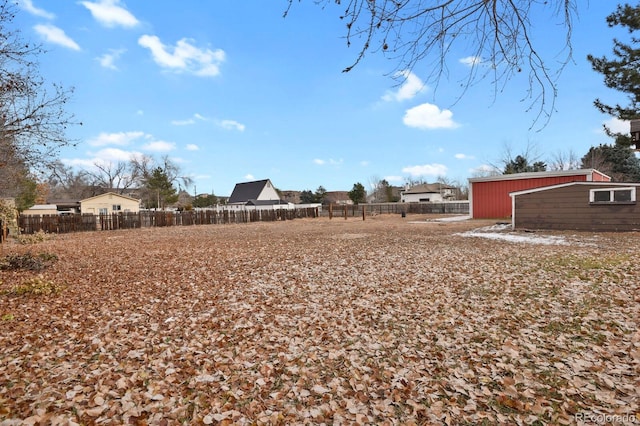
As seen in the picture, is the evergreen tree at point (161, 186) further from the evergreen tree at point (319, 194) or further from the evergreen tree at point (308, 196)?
the evergreen tree at point (319, 194)

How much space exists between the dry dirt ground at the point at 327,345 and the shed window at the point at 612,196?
6.77 meters

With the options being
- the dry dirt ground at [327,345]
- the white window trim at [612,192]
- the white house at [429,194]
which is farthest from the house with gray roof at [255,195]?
the dry dirt ground at [327,345]

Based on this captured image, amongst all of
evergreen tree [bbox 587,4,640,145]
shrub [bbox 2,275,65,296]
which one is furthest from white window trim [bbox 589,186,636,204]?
shrub [bbox 2,275,65,296]

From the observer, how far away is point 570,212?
13.2 metres

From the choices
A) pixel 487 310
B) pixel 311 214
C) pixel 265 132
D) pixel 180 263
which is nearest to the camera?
pixel 487 310

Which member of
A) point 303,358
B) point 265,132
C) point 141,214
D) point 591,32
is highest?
point 265,132

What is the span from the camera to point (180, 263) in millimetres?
8477

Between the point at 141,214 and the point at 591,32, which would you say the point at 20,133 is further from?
the point at 141,214

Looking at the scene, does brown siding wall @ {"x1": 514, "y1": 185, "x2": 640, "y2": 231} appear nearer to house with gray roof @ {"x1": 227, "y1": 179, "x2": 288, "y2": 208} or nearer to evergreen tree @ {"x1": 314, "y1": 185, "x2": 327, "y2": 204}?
house with gray roof @ {"x1": 227, "y1": 179, "x2": 288, "y2": 208}

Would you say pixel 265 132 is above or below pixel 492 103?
above

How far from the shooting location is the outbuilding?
62.1 feet

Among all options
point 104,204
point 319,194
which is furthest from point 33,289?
point 319,194

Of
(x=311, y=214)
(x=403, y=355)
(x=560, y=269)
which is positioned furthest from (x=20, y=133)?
(x=311, y=214)

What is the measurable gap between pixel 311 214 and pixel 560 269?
2966 centimetres
